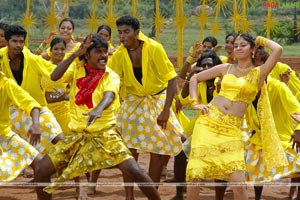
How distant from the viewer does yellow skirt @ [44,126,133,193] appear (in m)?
7.21

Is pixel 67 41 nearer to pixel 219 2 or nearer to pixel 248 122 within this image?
pixel 248 122

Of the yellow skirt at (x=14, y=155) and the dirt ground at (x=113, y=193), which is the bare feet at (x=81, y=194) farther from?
the yellow skirt at (x=14, y=155)

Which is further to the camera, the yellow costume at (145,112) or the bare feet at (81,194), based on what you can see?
the yellow costume at (145,112)

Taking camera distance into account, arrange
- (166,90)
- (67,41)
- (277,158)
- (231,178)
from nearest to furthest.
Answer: (231,178)
(277,158)
(166,90)
(67,41)

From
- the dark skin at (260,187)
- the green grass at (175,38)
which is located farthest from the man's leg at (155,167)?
the green grass at (175,38)

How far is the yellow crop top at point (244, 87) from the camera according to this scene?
7.29 metres

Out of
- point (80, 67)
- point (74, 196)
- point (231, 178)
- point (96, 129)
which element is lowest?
point (74, 196)

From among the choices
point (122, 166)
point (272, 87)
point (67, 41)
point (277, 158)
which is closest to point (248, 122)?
point (272, 87)

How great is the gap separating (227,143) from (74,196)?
2673 millimetres

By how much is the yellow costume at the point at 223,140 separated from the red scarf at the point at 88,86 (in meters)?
1.01

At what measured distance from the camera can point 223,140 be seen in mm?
7273

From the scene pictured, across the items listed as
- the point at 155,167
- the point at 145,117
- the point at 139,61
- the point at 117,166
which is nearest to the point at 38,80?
the point at 139,61

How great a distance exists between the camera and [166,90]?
29.7 ft

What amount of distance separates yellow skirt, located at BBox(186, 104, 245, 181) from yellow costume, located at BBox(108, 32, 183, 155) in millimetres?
1740
